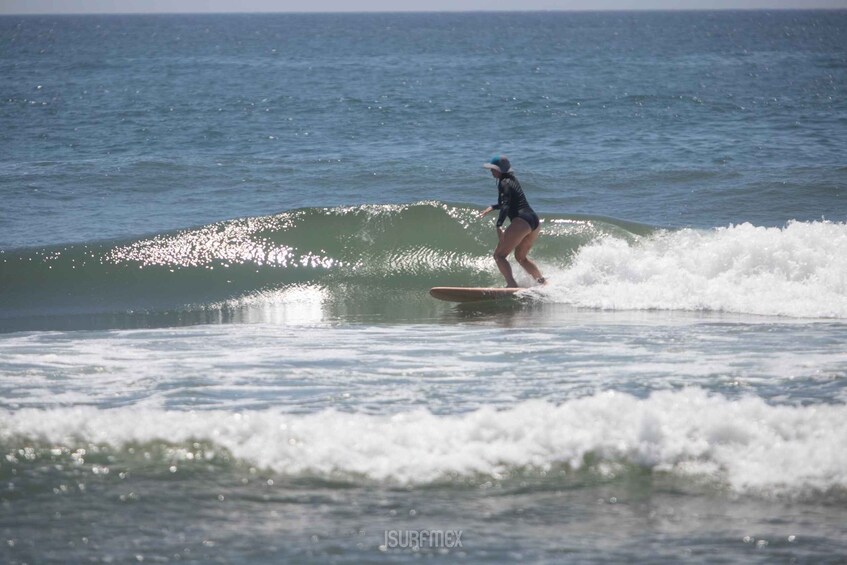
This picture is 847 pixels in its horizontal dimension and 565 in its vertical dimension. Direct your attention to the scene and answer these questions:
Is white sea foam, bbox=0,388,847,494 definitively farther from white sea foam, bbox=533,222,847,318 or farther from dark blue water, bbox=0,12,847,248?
dark blue water, bbox=0,12,847,248

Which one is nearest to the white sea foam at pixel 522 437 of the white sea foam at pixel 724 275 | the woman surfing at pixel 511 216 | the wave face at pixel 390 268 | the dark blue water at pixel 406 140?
the white sea foam at pixel 724 275

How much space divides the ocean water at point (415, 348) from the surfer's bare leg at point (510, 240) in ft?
1.12

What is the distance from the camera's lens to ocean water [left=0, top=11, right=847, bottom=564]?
5.40m

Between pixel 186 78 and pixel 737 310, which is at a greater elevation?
pixel 186 78

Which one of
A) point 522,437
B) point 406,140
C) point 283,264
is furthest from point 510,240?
point 406,140

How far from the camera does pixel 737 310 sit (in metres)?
10.8

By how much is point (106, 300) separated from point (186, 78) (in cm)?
3434

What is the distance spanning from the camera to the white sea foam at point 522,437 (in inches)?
233

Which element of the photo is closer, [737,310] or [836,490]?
[836,490]

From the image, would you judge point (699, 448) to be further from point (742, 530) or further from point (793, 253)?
point (793, 253)

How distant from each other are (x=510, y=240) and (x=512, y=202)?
466mm

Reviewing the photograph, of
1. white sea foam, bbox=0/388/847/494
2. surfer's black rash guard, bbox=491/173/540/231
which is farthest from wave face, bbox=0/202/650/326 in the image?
white sea foam, bbox=0/388/847/494

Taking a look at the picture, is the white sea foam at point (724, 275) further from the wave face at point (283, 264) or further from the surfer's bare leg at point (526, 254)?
the wave face at point (283, 264)

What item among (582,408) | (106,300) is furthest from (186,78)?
(582,408)
